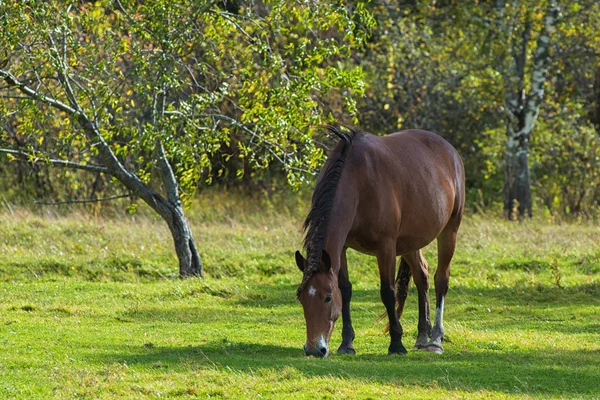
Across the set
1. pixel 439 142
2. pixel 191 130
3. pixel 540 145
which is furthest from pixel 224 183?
pixel 439 142

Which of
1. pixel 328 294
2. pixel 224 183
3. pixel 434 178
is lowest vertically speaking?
pixel 224 183

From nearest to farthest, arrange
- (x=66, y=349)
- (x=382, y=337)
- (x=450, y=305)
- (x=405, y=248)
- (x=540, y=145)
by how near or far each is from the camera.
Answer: (x=66, y=349) < (x=405, y=248) < (x=382, y=337) < (x=450, y=305) < (x=540, y=145)

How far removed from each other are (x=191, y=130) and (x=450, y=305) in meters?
4.37

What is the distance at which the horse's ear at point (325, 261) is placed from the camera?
352 inches

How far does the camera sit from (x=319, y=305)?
896cm

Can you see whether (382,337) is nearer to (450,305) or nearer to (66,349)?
(450,305)

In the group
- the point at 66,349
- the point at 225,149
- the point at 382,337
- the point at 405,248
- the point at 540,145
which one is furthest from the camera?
the point at 540,145

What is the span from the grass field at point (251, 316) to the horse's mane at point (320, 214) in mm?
905

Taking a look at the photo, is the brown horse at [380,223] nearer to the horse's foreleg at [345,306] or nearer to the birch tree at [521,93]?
the horse's foreleg at [345,306]

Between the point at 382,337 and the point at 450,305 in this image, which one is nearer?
the point at 382,337

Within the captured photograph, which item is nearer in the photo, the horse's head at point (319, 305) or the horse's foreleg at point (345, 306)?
the horse's head at point (319, 305)

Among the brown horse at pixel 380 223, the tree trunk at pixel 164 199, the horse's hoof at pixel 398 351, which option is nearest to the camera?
the brown horse at pixel 380 223

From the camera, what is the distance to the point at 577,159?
80.2 feet

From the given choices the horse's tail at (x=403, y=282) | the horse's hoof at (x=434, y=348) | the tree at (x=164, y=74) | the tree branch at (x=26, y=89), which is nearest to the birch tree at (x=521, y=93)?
the tree at (x=164, y=74)
